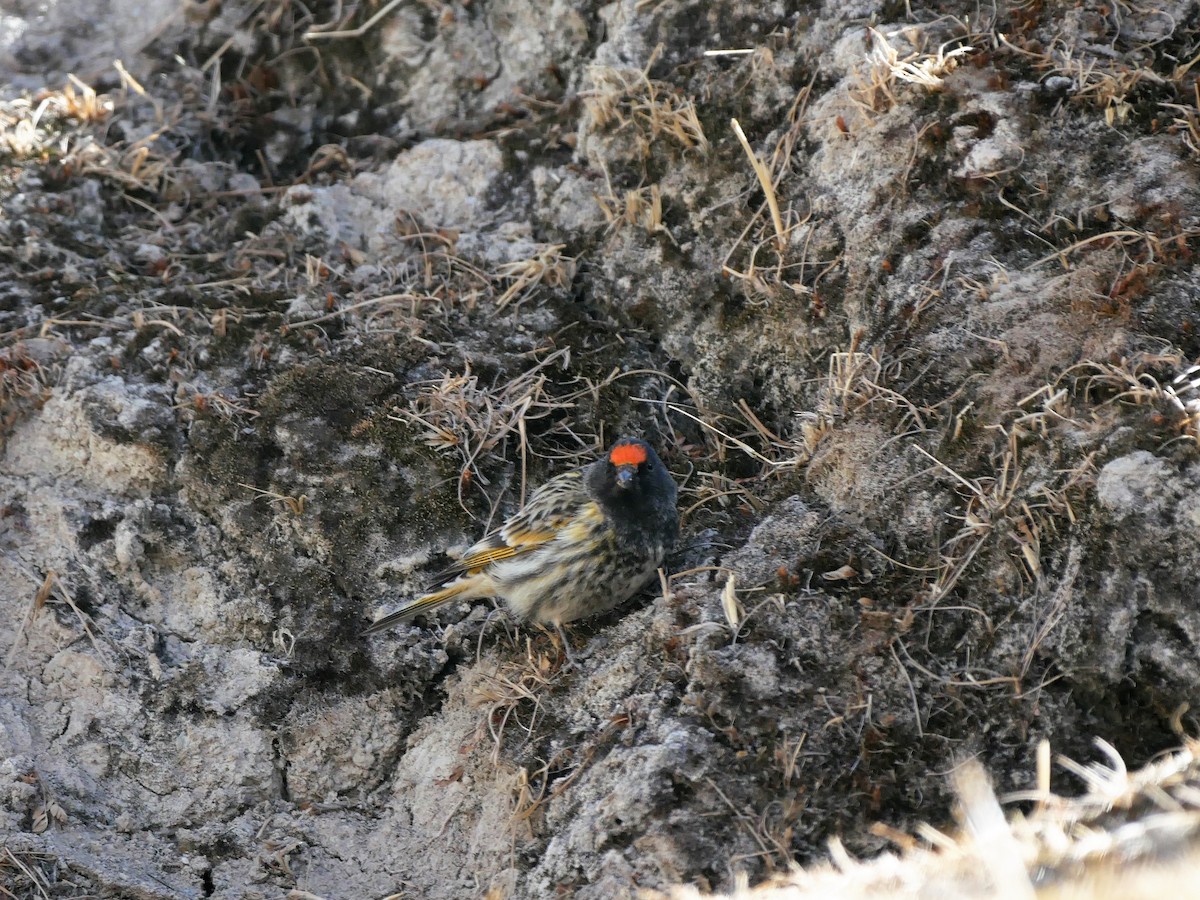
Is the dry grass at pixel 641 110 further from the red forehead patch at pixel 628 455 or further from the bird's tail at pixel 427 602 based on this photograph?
the bird's tail at pixel 427 602

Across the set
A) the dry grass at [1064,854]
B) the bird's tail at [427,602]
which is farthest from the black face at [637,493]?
the dry grass at [1064,854]

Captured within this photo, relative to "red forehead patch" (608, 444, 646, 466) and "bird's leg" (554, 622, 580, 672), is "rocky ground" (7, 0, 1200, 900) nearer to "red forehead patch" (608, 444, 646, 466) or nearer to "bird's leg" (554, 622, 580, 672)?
"bird's leg" (554, 622, 580, 672)

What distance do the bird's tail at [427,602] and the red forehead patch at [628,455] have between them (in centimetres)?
86

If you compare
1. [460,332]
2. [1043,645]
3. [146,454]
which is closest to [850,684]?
[1043,645]

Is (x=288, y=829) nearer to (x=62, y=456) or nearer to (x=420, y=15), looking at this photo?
(x=62, y=456)

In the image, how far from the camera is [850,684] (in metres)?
4.18

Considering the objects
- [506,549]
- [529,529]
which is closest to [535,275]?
[529,529]

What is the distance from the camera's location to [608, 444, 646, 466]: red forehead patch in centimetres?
523

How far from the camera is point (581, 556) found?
5.26 meters

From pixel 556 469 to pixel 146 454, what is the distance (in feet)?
6.80

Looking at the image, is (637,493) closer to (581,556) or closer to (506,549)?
(581,556)

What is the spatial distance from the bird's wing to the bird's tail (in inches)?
2.1

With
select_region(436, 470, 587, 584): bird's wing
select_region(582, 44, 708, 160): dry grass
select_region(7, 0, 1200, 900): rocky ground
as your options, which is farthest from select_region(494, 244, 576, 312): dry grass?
select_region(436, 470, 587, 584): bird's wing

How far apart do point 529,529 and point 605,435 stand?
0.83 m
